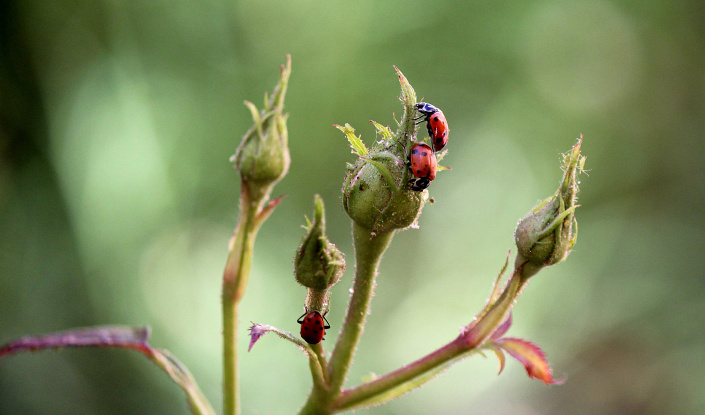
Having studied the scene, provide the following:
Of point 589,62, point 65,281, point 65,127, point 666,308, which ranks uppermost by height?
point 65,127

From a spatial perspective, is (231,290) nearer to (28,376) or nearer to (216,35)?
(28,376)

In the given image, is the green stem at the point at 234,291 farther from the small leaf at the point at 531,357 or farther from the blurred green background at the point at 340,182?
the blurred green background at the point at 340,182

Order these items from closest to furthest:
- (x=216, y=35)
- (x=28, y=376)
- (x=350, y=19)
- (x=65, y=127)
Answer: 1. (x=28, y=376)
2. (x=65, y=127)
3. (x=216, y=35)
4. (x=350, y=19)

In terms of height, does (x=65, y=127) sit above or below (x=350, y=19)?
below

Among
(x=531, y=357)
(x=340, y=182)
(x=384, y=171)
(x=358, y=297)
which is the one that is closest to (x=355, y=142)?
(x=384, y=171)

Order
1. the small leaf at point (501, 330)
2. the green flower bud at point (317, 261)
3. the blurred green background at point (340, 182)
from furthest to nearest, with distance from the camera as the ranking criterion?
the blurred green background at point (340, 182)
the small leaf at point (501, 330)
the green flower bud at point (317, 261)

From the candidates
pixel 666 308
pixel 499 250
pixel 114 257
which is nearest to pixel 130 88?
pixel 114 257

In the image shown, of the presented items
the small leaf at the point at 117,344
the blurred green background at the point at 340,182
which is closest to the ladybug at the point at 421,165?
the small leaf at the point at 117,344
